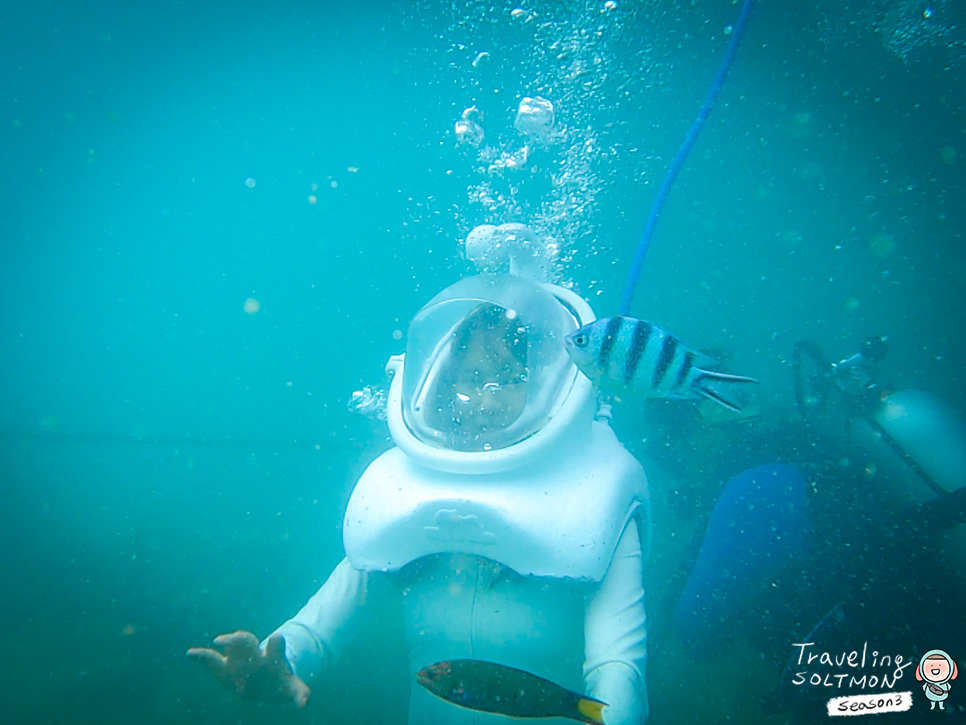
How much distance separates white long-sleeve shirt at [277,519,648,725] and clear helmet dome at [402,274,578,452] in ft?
2.69

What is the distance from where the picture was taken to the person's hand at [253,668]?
7.41ft

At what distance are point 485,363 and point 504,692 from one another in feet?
5.65

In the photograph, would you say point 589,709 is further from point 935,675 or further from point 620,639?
point 935,675

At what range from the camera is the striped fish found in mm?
1361

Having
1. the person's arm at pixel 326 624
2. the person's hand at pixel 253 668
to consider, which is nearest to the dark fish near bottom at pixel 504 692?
the person's hand at pixel 253 668

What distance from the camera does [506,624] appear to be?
2.37 meters

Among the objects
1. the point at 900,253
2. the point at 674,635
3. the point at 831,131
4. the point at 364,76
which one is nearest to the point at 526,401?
the point at 674,635

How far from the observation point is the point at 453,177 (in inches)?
725

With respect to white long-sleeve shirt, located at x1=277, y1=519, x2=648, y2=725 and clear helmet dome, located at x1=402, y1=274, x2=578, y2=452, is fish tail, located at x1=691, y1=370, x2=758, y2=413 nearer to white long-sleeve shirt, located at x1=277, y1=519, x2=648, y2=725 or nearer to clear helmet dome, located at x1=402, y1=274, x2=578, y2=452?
clear helmet dome, located at x1=402, y1=274, x2=578, y2=452

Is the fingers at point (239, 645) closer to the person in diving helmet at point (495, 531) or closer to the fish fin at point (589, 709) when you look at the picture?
the person in diving helmet at point (495, 531)

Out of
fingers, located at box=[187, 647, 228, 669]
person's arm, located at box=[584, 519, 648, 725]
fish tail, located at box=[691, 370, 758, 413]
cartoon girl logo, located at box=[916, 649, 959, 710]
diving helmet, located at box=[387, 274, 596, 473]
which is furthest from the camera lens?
Result: cartoon girl logo, located at box=[916, 649, 959, 710]

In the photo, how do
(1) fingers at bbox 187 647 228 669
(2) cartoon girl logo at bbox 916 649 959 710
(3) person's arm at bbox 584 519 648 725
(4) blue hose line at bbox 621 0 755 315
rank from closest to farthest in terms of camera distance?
1. (3) person's arm at bbox 584 519 648 725
2. (1) fingers at bbox 187 647 228 669
3. (2) cartoon girl logo at bbox 916 649 959 710
4. (4) blue hose line at bbox 621 0 755 315

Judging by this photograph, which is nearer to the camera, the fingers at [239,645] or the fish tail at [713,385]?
the fish tail at [713,385]

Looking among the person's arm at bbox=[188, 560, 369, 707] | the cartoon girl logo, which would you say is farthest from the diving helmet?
the cartoon girl logo
